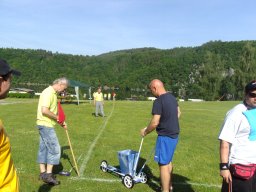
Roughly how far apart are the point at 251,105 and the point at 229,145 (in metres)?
0.52

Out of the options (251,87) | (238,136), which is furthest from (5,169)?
(251,87)

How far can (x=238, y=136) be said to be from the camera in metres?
4.48

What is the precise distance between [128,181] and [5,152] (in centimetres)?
481

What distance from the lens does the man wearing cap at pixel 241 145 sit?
4.42 m

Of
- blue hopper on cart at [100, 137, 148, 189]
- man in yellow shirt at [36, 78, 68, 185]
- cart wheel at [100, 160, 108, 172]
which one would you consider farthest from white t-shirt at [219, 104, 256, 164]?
cart wheel at [100, 160, 108, 172]

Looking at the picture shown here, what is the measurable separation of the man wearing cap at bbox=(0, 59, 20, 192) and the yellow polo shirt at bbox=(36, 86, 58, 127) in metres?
4.35

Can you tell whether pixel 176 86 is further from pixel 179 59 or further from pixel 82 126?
pixel 82 126

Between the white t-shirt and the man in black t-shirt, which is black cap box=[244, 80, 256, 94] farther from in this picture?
the man in black t-shirt

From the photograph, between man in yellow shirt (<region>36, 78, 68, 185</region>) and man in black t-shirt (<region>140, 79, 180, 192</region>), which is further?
man in yellow shirt (<region>36, 78, 68, 185</region>)

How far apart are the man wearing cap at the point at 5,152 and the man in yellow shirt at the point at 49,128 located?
4.32 metres

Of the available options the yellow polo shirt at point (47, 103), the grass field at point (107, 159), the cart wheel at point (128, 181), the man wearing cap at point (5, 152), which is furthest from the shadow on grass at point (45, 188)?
the man wearing cap at point (5, 152)

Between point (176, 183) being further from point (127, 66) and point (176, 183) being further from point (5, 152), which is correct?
point (127, 66)

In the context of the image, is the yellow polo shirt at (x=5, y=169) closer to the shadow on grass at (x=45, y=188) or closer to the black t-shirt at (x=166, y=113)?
the black t-shirt at (x=166, y=113)

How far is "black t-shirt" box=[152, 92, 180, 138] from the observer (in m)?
6.59
